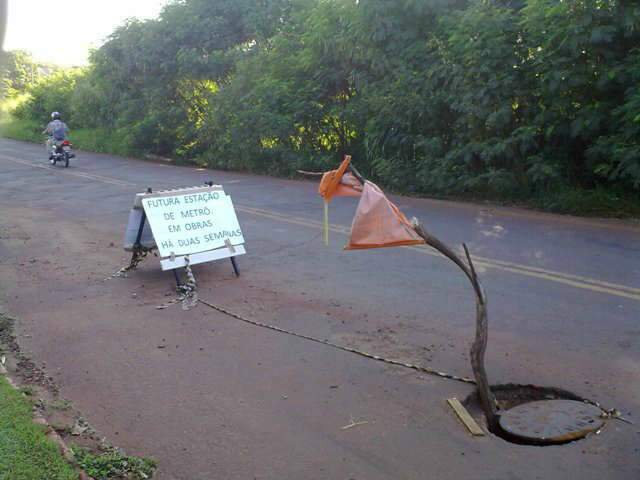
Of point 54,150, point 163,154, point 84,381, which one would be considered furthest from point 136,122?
point 84,381

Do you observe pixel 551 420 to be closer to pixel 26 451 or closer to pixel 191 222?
pixel 26 451

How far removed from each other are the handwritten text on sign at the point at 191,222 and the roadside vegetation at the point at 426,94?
2159 mm

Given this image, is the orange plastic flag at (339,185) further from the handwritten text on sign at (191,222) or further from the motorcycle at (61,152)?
the motorcycle at (61,152)

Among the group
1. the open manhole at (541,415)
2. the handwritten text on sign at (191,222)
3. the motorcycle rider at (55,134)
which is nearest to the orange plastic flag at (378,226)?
the open manhole at (541,415)

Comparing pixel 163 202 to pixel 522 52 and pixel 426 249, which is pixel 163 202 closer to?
pixel 426 249

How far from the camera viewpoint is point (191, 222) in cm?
877

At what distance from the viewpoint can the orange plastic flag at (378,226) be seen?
4.67m

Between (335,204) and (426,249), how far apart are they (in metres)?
4.54

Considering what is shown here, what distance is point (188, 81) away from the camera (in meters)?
26.8

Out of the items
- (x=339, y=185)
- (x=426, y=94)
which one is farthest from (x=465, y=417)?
(x=426, y=94)

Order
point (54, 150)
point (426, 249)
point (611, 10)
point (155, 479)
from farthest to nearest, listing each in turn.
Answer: point (54, 150) → point (611, 10) → point (426, 249) → point (155, 479)

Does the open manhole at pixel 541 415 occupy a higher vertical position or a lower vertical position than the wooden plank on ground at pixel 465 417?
higher

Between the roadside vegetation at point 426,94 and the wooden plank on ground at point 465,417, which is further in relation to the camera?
the roadside vegetation at point 426,94

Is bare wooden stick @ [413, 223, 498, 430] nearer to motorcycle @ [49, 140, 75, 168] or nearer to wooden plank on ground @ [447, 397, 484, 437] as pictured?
wooden plank on ground @ [447, 397, 484, 437]
